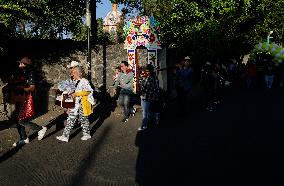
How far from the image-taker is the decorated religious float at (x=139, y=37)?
14.0 metres

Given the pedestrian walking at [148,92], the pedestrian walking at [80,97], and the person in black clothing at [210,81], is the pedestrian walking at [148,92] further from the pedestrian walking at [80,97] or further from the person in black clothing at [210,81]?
the person in black clothing at [210,81]

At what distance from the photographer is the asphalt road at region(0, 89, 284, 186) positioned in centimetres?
573

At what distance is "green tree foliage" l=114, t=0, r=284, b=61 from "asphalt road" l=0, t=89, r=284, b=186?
12667 millimetres

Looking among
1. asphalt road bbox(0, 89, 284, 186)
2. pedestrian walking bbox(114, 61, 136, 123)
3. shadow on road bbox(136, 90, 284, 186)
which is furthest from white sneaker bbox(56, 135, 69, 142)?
pedestrian walking bbox(114, 61, 136, 123)

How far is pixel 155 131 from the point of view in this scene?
9398 millimetres

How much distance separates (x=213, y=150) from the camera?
7.32 metres

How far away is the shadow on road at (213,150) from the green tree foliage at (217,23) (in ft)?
37.9

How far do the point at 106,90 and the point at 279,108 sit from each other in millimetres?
6231

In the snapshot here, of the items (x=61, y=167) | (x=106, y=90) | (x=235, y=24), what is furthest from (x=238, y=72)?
(x=61, y=167)

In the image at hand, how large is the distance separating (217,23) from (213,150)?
16.9 metres

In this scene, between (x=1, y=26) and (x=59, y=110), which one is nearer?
(x=1, y=26)

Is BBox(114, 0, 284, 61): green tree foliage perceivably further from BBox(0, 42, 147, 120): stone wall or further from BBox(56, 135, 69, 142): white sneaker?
BBox(56, 135, 69, 142): white sneaker

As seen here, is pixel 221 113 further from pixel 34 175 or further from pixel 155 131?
pixel 34 175

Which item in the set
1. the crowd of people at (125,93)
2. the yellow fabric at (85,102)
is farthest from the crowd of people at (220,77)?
the yellow fabric at (85,102)
